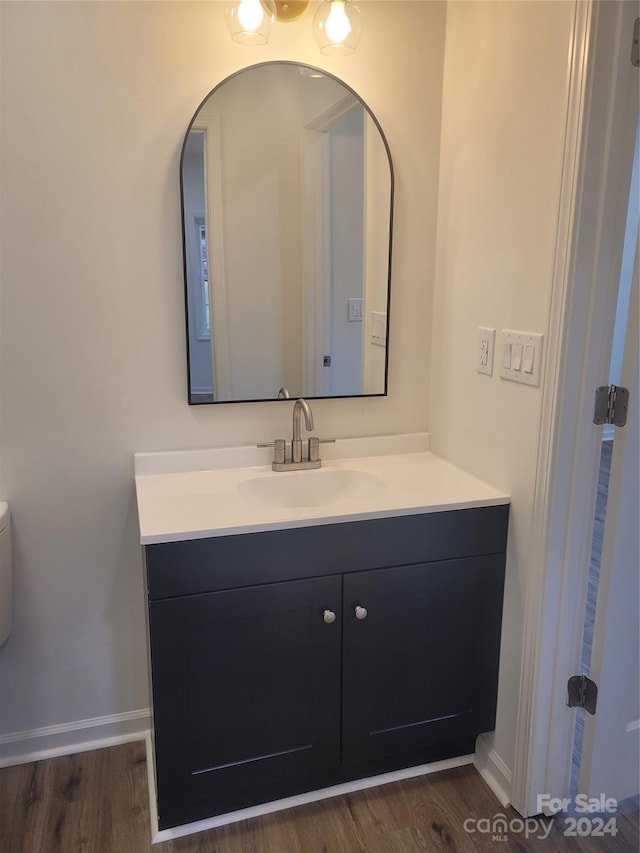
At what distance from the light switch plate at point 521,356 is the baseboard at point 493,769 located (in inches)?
42.1

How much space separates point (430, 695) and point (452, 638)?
175 mm

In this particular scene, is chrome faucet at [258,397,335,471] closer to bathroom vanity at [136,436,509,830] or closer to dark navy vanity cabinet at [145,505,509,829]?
bathroom vanity at [136,436,509,830]

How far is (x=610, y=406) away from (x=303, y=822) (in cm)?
133

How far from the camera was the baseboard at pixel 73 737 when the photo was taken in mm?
1883

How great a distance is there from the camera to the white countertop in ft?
4.93

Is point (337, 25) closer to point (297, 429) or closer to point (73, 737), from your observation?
point (297, 429)

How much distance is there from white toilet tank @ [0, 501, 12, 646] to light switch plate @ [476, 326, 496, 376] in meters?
1.38

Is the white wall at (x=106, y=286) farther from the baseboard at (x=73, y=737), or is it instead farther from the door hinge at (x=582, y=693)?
the door hinge at (x=582, y=693)

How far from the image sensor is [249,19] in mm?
1598

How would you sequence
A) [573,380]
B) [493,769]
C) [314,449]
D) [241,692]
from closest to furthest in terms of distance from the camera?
1. [573,380]
2. [241,692]
3. [493,769]
4. [314,449]

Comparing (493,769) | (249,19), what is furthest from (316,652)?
(249,19)

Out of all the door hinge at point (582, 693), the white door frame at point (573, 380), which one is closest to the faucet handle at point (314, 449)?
the white door frame at point (573, 380)

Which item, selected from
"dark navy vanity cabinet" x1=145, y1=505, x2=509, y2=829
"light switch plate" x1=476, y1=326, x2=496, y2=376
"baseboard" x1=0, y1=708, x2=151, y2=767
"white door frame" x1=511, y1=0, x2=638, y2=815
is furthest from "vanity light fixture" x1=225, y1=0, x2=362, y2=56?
"baseboard" x1=0, y1=708, x2=151, y2=767

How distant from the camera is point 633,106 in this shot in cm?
135
